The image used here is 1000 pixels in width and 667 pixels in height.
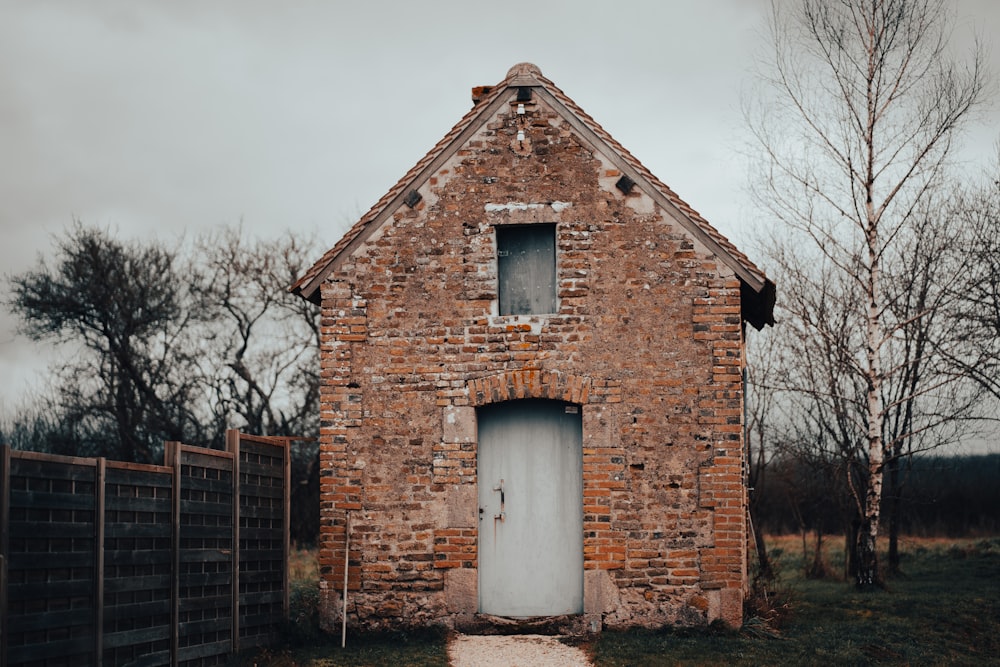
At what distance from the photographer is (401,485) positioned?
11.8 metres

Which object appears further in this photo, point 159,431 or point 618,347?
point 159,431

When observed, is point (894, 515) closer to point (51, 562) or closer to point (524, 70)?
point (524, 70)

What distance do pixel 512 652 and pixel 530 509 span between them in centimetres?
175

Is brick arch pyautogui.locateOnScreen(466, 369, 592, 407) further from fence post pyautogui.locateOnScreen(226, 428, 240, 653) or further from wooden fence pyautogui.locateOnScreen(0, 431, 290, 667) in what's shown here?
fence post pyautogui.locateOnScreen(226, 428, 240, 653)

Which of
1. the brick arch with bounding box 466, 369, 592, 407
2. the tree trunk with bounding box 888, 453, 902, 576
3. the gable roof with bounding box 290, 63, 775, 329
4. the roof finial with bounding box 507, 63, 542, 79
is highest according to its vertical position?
the roof finial with bounding box 507, 63, 542, 79

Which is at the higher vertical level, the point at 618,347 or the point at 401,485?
the point at 618,347

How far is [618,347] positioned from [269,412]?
18656mm

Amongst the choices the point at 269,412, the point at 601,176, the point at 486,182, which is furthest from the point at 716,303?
the point at 269,412

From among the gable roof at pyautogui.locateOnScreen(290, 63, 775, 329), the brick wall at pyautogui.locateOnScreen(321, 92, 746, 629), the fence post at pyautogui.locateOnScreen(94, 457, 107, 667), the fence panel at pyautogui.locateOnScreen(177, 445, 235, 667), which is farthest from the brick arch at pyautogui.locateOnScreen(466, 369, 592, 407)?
the fence post at pyautogui.locateOnScreen(94, 457, 107, 667)

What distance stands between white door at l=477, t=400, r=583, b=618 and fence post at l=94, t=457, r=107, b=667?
4.82 meters

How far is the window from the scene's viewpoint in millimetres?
12156

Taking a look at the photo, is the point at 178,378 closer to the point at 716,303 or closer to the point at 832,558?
the point at 832,558

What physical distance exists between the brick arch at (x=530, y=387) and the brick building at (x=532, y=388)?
0.02 meters

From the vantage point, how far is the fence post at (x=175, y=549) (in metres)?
9.04
